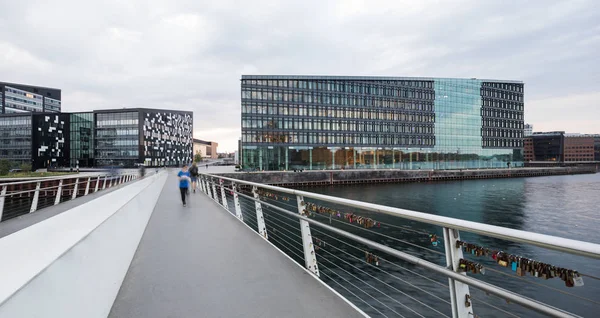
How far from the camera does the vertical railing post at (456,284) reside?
7.01ft

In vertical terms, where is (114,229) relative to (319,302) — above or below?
above

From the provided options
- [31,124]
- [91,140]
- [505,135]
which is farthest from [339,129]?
[31,124]

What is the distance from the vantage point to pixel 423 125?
73.7 m

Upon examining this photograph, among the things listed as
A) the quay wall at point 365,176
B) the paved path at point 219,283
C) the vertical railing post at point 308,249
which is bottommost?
the quay wall at point 365,176

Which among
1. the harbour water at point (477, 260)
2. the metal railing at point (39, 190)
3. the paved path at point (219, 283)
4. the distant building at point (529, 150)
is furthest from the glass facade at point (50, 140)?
the distant building at point (529, 150)

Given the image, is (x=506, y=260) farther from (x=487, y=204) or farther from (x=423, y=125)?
(x=423, y=125)

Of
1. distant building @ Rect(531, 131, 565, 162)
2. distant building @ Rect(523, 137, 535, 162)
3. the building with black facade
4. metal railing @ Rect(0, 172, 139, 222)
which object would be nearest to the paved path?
metal railing @ Rect(0, 172, 139, 222)

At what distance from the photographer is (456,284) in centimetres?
220

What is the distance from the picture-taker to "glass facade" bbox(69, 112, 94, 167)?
267 feet

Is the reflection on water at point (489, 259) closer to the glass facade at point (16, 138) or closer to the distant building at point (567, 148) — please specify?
the glass facade at point (16, 138)

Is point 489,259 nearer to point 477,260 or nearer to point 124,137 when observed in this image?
point 477,260

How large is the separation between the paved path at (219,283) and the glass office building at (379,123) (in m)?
53.0

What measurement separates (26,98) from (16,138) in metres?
32.1

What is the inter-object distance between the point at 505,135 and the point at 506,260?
99.5 meters
